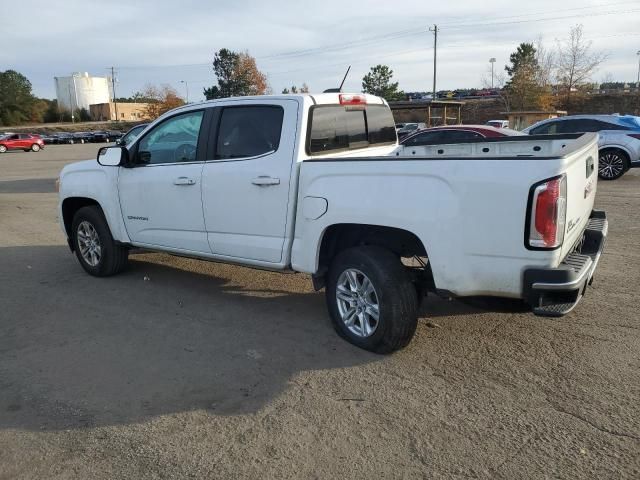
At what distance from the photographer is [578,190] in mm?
3764

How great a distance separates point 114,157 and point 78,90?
13124 cm

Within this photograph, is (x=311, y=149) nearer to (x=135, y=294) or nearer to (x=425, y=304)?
(x=425, y=304)

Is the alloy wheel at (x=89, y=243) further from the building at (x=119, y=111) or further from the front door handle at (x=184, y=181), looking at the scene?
the building at (x=119, y=111)

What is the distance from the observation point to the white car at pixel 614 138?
14078mm

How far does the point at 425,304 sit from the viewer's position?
5320 millimetres

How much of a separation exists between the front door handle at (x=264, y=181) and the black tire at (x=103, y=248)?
99.1 inches

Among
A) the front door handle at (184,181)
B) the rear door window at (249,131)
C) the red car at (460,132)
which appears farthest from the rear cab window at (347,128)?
the red car at (460,132)

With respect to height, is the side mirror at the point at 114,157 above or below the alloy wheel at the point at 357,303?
above

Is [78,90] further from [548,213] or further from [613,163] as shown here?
[548,213]

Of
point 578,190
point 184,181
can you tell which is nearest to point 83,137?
point 184,181

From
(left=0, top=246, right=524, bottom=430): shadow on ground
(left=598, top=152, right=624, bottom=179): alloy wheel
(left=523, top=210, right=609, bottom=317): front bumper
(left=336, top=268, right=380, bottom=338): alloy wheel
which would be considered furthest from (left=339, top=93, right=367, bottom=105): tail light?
(left=598, top=152, right=624, bottom=179): alloy wheel

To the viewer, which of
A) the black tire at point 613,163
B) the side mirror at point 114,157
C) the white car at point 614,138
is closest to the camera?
the side mirror at point 114,157

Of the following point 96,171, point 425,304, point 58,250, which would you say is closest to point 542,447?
point 425,304

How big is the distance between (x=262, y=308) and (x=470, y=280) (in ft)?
7.75
